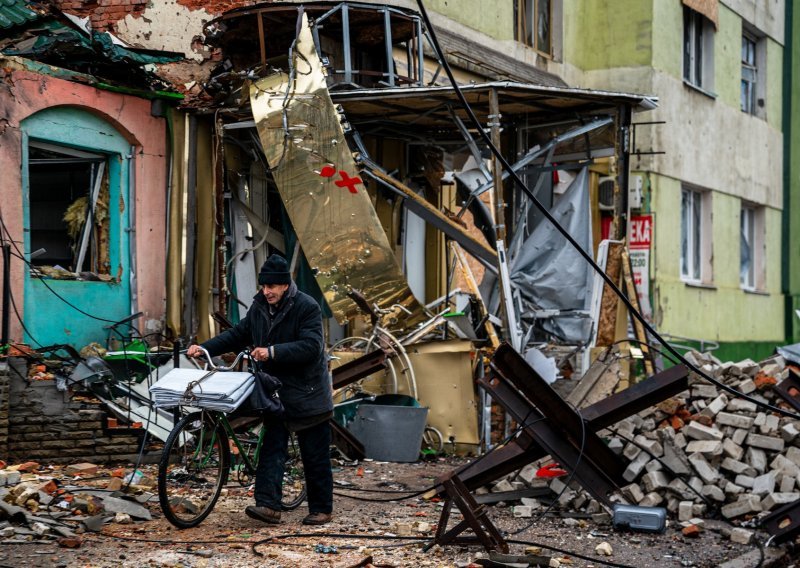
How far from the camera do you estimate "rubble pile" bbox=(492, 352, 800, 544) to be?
862 centimetres

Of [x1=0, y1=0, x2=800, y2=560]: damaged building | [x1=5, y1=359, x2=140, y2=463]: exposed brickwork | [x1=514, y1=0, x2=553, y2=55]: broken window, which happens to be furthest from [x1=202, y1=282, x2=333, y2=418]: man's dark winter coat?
[x1=514, y1=0, x2=553, y2=55]: broken window

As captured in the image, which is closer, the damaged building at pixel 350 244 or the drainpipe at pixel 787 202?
the damaged building at pixel 350 244

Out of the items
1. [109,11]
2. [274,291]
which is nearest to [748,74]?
[109,11]

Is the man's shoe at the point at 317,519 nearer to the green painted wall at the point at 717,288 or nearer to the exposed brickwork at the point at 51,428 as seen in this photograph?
the exposed brickwork at the point at 51,428

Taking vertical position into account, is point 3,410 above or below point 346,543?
above

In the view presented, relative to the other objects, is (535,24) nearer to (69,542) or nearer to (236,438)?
(236,438)

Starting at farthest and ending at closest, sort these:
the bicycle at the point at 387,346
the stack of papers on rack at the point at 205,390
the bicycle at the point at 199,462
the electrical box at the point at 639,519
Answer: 1. the bicycle at the point at 387,346
2. the electrical box at the point at 639,519
3. the bicycle at the point at 199,462
4. the stack of papers on rack at the point at 205,390

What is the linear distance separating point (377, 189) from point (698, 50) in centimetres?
917

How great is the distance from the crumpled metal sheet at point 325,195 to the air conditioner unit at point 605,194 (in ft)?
22.6

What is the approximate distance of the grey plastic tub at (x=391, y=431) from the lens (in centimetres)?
1075

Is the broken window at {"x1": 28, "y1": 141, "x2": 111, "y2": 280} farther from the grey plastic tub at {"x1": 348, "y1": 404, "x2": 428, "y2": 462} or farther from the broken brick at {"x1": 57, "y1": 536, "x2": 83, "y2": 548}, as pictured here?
the broken brick at {"x1": 57, "y1": 536, "x2": 83, "y2": 548}

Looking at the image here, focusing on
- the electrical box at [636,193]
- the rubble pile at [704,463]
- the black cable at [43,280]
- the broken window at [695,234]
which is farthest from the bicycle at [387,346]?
the broken window at [695,234]

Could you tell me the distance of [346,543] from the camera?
7.10 m

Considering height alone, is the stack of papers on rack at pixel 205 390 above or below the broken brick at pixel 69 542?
above
